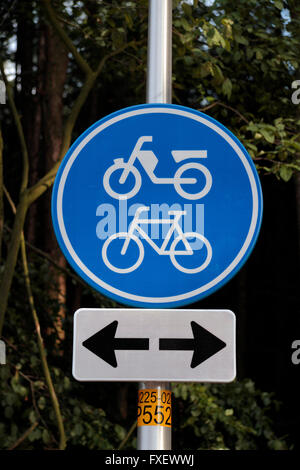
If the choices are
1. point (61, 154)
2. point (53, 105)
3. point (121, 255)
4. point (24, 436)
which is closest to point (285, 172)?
point (61, 154)

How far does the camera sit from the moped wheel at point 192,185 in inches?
73.7

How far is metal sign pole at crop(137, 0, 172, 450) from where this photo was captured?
1.80 m

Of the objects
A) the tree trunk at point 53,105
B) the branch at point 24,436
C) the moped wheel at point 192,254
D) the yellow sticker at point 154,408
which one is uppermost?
the tree trunk at point 53,105

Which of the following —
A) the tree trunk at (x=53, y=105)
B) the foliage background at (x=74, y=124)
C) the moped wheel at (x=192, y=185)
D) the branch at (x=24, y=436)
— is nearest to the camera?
the moped wheel at (x=192, y=185)

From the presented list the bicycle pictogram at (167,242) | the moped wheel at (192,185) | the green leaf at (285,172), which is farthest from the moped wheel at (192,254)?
the green leaf at (285,172)

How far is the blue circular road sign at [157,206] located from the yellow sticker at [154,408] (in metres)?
0.24

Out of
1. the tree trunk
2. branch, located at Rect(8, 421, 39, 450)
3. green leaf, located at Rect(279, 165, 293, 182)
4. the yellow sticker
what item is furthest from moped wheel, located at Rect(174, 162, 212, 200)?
the tree trunk

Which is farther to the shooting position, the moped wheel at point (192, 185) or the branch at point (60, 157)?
the branch at point (60, 157)

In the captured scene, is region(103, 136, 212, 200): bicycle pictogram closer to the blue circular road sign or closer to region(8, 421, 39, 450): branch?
the blue circular road sign

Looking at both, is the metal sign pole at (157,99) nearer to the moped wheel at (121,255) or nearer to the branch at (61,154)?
the moped wheel at (121,255)

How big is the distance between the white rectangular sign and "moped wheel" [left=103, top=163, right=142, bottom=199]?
32cm

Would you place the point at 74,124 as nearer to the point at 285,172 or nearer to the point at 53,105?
the point at 53,105
